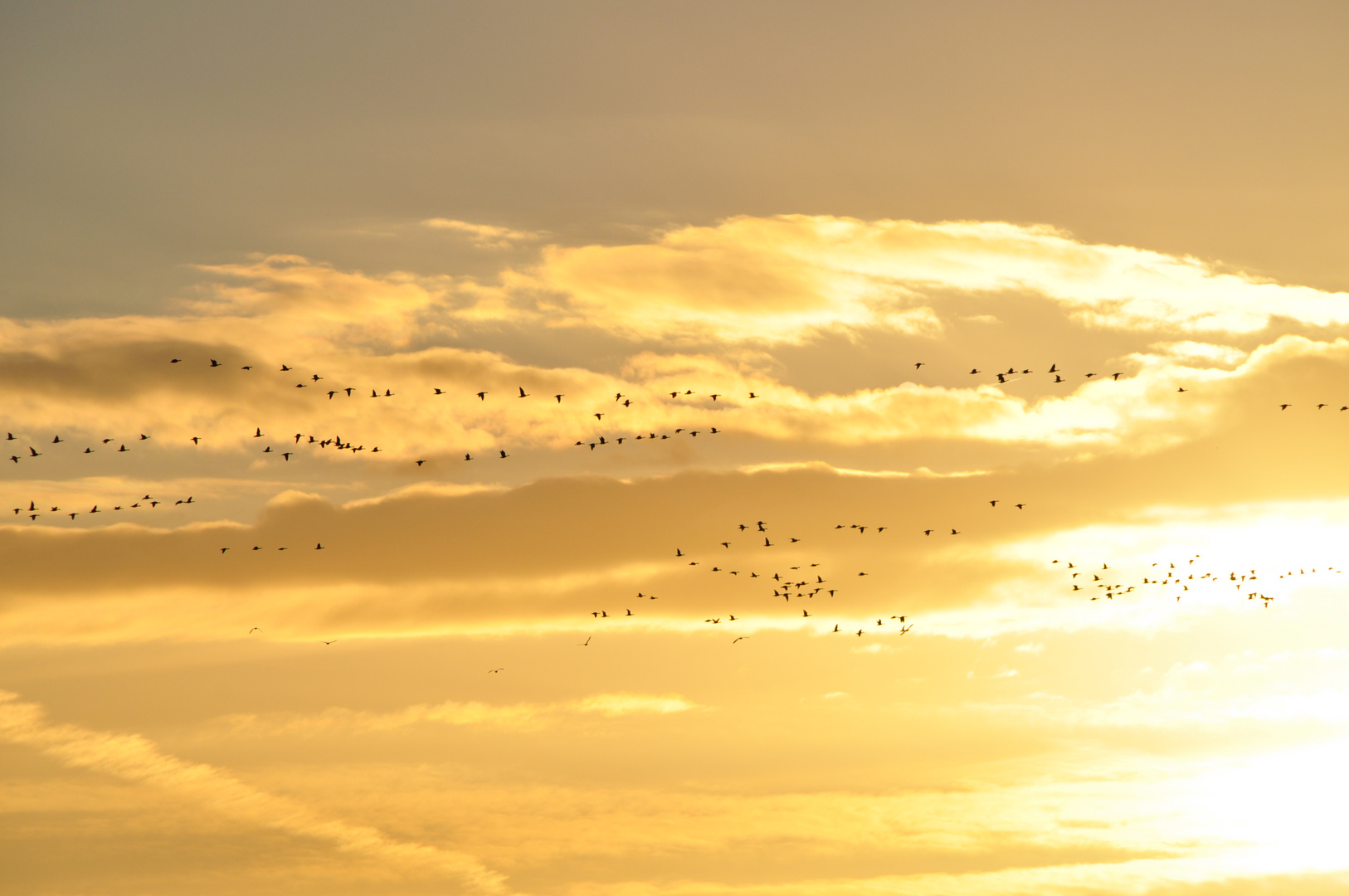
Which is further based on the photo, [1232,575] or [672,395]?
[1232,575]

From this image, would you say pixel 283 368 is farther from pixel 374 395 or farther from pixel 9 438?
pixel 9 438


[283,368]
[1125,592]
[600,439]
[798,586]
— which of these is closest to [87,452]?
[283,368]

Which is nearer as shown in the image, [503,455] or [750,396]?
[503,455]

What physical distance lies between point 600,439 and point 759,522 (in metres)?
26.2

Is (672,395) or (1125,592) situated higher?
(672,395)

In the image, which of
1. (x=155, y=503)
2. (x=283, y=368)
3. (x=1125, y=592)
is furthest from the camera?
(x=1125, y=592)

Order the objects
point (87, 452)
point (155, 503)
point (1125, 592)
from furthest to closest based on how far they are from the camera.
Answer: point (1125, 592) < point (155, 503) < point (87, 452)

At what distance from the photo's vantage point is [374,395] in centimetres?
16412

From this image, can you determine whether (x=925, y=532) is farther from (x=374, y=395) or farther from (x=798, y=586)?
(x=374, y=395)

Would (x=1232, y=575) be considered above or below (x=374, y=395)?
below

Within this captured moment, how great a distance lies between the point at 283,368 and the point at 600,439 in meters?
35.7

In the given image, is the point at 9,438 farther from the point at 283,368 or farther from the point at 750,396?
the point at 750,396

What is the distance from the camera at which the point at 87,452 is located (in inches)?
5984

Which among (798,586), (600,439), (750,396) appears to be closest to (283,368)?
(600,439)
